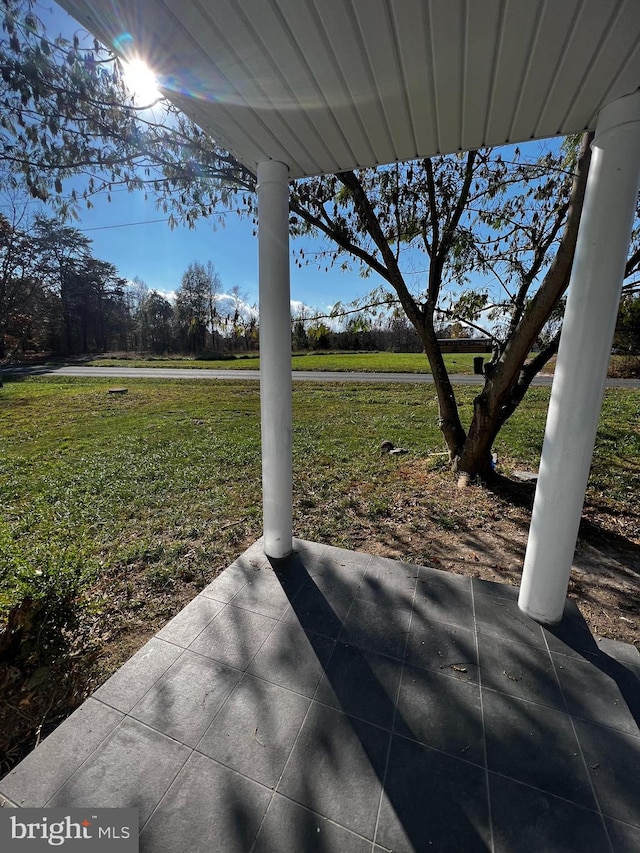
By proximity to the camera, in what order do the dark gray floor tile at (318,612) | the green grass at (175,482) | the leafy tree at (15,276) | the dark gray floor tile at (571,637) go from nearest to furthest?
the dark gray floor tile at (571,637) < the dark gray floor tile at (318,612) < the green grass at (175,482) < the leafy tree at (15,276)

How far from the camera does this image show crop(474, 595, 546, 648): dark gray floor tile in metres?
1.78

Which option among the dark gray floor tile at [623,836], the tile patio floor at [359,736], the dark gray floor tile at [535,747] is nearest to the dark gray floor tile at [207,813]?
the tile patio floor at [359,736]

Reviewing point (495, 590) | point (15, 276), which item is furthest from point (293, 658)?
point (15, 276)

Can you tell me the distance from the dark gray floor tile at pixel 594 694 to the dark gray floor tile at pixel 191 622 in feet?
5.49

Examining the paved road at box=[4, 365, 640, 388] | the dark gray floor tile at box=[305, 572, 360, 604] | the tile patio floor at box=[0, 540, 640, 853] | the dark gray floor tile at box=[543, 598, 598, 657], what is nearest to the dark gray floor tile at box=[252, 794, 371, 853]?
the tile patio floor at box=[0, 540, 640, 853]

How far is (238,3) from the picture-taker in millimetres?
1022

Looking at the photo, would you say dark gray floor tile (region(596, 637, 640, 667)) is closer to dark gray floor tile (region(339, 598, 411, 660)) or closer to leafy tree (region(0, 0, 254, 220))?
dark gray floor tile (region(339, 598, 411, 660))

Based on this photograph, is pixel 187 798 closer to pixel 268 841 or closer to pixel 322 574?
pixel 268 841

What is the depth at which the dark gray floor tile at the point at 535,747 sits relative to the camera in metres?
1.18

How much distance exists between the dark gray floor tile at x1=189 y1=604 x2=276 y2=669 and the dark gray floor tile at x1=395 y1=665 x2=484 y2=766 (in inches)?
27.5

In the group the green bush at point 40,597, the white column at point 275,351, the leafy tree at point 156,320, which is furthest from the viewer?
the leafy tree at point 156,320

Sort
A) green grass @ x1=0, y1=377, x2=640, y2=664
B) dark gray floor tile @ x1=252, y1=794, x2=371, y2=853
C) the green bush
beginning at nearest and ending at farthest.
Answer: dark gray floor tile @ x1=252, y1=794, x2=371, y2=853, the green bush, green grass @ x1=0, y1=377, x2=640, y2=664

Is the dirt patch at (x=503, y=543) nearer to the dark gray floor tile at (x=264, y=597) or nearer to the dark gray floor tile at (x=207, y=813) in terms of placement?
the dark gray floor tile at (x=264, y=597)

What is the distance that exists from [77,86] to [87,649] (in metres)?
3.73
